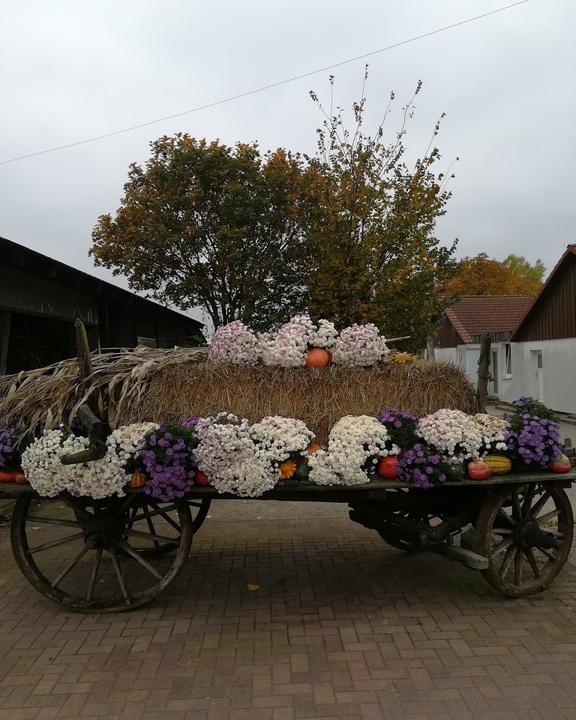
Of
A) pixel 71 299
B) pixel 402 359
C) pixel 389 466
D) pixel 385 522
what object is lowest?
pixel 385 522

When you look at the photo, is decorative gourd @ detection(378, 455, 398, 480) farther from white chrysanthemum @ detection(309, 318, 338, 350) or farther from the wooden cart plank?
white chrysanthemum @ detection(309, 318, 338, 350)

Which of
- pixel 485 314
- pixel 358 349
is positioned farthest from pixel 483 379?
pixel 485 314

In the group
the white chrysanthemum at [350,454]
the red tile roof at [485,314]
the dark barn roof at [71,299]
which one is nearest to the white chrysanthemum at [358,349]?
the white chrysanthemum at [350,454]

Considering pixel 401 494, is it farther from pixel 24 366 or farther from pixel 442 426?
pixel 24 366

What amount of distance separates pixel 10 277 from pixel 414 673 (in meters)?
6.79

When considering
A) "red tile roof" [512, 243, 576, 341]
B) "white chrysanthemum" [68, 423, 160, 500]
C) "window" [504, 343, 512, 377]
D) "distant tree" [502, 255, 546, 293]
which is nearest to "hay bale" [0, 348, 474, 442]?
"white chrysanthemum" [68, 423, 160, 500]

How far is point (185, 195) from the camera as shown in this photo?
11656 mm

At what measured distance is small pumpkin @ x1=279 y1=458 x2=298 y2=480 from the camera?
3631 mm

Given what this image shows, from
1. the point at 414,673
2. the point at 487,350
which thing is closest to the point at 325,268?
the point at 487,350

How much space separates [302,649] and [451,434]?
1.54m

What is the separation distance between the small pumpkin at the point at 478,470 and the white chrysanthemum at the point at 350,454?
505mm

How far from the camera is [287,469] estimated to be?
3637 mm

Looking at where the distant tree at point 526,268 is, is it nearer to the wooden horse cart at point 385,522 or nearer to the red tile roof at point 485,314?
the red tile roof at point 485,314

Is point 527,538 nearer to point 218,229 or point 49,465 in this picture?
point 49,465
